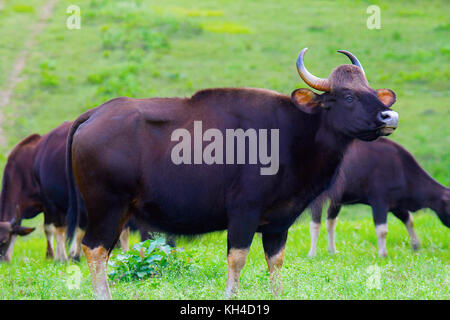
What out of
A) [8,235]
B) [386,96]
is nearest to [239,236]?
[386,96]

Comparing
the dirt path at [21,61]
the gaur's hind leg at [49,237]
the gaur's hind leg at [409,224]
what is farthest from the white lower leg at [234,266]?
the dirt path at [21,61]

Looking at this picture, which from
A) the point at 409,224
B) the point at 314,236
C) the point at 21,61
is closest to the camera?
the point at 314,236

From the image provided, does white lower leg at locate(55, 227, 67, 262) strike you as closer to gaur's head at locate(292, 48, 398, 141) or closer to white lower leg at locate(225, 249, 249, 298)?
white lower leg at locate(225, 249, 249, 298)

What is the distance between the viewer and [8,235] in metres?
11.5

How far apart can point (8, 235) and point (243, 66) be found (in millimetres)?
12640

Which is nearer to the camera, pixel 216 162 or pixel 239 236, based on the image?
pixel 239 236

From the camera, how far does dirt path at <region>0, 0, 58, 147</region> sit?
21.6 metres

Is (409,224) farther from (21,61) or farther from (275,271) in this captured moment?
(21,61)

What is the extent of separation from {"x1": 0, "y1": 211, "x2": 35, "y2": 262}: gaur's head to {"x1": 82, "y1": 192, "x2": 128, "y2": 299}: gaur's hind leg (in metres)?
4.77

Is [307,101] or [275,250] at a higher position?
[307,101]

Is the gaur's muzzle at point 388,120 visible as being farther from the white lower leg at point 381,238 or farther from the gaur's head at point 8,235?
the gaur's head at point 8,235

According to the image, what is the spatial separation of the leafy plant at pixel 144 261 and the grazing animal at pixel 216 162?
1186mm

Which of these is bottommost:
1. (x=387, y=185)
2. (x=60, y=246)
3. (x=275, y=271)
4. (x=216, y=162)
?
(x=60, y=246)

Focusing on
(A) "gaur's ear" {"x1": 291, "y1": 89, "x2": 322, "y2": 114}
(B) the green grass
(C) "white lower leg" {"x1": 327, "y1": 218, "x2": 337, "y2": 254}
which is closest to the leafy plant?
(B) the green grass
